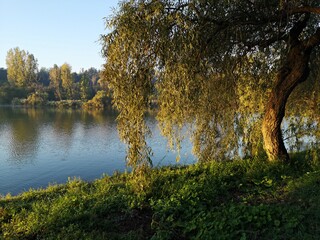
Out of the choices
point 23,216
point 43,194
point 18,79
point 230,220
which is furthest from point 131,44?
point 18,79

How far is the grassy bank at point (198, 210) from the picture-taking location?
355 centimetres

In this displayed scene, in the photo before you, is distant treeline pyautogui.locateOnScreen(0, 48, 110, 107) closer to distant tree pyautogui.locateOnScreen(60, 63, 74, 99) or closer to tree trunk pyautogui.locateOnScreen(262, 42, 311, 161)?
distant tree pyautogui.locateOnScreen(60, 63, 74, 99)

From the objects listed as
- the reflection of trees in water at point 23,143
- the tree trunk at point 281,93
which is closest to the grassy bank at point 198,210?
the tree trunk at point 281,93

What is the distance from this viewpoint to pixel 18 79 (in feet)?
202

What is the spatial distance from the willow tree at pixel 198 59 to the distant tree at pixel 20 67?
64.3m

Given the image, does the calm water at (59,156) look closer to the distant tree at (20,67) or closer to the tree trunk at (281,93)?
the tree trunk at (281,93)

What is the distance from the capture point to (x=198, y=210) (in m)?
4.34

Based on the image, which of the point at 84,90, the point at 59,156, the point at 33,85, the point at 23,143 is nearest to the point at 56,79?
the point at 33,85

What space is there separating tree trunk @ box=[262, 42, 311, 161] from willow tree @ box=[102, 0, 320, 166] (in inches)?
0.8

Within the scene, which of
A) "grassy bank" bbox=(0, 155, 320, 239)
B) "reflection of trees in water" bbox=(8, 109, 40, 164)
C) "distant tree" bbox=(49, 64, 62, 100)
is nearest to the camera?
"grassy bank" bbox=(0, 155, 320, 239)

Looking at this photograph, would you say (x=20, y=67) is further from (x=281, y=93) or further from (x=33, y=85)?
(x=281, y=93)

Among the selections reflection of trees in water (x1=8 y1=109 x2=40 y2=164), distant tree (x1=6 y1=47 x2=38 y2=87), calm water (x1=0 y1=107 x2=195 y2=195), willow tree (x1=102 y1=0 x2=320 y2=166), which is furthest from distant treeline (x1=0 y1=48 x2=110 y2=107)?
willow tree (x1=102 y1=0 x2=320 y2=166)

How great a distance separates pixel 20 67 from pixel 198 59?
66.3 meters

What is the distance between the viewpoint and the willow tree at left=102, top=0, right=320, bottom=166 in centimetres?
468
